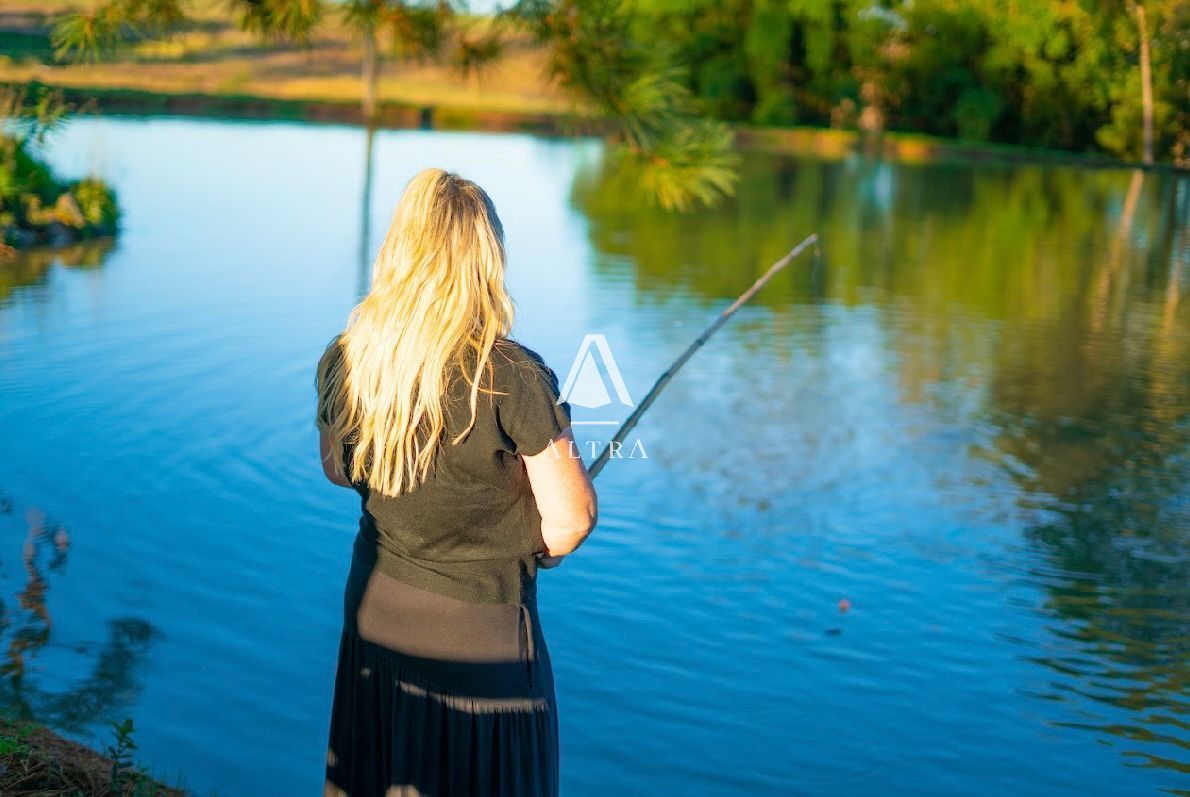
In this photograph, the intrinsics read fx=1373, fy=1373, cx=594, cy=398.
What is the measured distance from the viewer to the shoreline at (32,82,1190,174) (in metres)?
33.7

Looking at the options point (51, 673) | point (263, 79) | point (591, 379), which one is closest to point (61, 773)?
point (51, 673)

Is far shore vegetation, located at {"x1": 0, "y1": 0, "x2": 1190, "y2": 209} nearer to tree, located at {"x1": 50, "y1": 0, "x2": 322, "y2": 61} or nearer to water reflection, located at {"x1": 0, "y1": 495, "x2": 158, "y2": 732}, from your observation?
water reflection, located at {"x1": 0, "y1": 495, "x2": 158, "y2": 732}

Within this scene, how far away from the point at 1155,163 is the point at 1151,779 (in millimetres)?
33433

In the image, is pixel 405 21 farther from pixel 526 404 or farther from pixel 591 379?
pixel 591 379

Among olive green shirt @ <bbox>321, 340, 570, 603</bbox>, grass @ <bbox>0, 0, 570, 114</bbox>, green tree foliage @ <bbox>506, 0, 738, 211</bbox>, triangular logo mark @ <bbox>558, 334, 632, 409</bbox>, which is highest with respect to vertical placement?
grass @ <bbox>0, 0, 570, 114</bbox>

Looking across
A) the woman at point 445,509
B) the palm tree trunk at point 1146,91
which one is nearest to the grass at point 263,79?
the palm tree trunk at point 1146,91

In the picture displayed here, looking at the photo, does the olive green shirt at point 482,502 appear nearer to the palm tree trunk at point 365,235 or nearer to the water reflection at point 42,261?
the water reflection at point 42,261

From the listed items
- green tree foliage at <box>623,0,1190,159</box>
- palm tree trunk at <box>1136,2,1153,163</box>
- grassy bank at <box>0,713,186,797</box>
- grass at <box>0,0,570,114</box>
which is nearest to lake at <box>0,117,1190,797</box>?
grassy bank at <box>0,713,186,797</box>

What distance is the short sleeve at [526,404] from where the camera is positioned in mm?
1934

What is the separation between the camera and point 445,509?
204 centimetres

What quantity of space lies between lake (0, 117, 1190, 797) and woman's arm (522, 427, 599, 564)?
171 centimetres

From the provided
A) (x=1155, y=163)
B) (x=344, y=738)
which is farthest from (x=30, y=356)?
(x=1155, y=163)

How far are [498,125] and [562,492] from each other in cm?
3549

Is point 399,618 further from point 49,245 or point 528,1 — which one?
point 49,245
